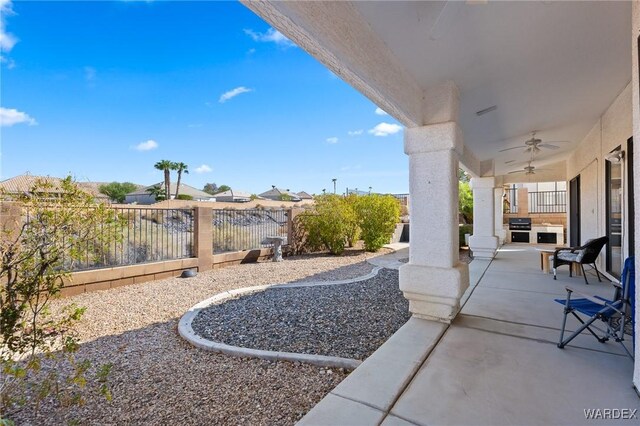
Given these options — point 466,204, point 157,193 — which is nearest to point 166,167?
point 157,193

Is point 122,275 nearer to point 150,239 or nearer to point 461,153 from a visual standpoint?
point 150,239

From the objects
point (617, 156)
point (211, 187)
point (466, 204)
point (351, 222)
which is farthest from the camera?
point (211, 187)

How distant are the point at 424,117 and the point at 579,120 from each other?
4.52m

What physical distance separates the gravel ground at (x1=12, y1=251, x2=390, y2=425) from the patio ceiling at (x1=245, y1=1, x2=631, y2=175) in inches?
97.9

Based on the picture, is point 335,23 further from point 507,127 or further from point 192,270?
point 192,270

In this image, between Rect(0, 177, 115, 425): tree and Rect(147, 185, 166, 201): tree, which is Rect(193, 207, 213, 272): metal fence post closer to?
Rect(0, 177, 115, 425): tree

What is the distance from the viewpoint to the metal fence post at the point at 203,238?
23.6 ft

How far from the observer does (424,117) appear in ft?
11.3

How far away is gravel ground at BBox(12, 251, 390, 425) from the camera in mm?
2021

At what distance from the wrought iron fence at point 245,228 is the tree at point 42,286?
5.35 meters

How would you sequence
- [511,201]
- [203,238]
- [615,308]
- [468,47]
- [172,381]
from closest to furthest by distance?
[615,308]
[172,381]
[468,47]
[203,238]
[511,201]

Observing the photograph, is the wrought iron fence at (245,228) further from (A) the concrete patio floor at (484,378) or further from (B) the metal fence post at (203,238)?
(A) the concrete patio floor at (484,378)

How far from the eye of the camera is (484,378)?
7.18 feet

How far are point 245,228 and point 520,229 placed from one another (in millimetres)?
11814
